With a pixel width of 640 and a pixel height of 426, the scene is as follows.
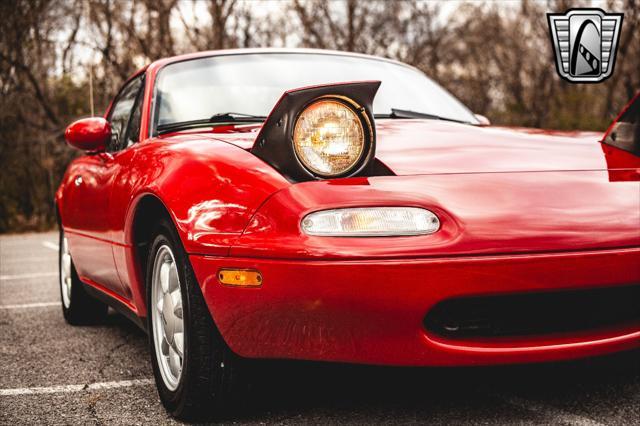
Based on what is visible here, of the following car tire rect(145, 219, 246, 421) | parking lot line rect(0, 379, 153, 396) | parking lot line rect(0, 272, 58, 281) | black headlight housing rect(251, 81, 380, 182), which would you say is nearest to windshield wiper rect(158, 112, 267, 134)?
car tire rect(145, 219, 246, 421)

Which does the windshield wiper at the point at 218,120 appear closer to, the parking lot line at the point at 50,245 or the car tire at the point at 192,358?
the car tire at the point at 192,358

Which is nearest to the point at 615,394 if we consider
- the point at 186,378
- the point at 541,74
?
the point at 186,378

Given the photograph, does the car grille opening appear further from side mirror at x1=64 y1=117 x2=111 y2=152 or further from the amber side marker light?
side mirror at x1=64 y1=117 x2=111 y2=152

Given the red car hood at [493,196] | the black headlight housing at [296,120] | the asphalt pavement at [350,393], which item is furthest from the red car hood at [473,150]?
the asphalt pavement at [350,393]

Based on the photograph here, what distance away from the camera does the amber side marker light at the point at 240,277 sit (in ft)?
7.44

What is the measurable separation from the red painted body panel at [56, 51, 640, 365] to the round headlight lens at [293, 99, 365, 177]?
0.28 feet

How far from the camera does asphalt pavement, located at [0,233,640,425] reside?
2.51m

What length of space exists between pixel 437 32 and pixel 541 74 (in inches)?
116

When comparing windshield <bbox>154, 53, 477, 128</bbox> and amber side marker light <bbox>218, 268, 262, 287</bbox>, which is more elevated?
windshield <bbox>154, 53, 477, 128</bbox>

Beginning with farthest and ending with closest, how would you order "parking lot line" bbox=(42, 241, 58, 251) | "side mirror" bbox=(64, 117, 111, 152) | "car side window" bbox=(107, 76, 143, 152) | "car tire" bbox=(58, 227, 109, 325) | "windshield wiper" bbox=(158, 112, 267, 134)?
"parking lot line" bbox=(42, 241, 58, 251)
"car tire" bbox=(58, 227, 109, 325)
"car side window" bbox=(107, 76, 143, 152)
"side mirror" bbox=(64, 117, 111, 152)
"windshield wiper" bbox=(158, 112, 267, 134)

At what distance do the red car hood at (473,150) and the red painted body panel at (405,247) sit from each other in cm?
1

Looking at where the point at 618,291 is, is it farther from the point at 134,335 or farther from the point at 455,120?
the point at 134,335

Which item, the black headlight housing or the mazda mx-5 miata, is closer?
the mazda mx-5 miata

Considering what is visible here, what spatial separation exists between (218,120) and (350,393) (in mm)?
1241
